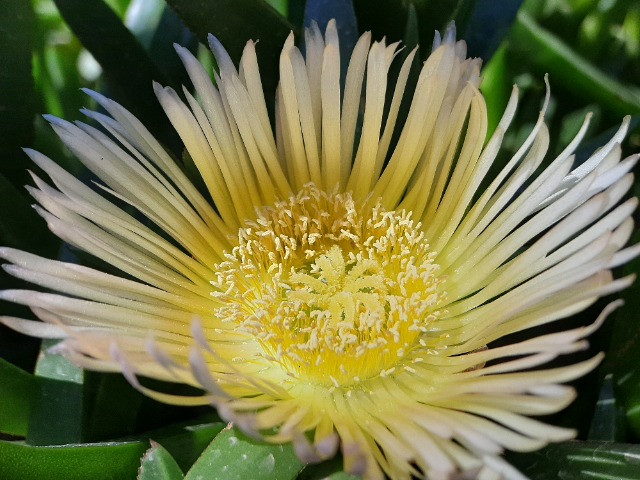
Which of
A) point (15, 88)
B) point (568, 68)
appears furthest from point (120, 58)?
point (568, 68)

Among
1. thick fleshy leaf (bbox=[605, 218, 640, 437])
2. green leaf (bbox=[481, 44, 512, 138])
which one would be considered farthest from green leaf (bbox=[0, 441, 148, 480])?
green leaf (bbox=[481, 44, 512, 138])

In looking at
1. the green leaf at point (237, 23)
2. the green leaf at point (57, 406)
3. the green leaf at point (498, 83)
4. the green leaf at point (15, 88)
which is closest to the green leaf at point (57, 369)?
the green leaf at point (57, 406)

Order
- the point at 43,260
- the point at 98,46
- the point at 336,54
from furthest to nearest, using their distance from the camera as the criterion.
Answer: the point at 98,46 < the point at 336,54 < the point at 43,260

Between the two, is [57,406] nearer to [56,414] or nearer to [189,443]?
[56,414]

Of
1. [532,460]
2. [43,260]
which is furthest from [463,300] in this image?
[43,260]

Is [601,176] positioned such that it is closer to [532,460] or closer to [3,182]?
[532,460]

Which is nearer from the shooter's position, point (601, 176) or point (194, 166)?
point (601, 176)

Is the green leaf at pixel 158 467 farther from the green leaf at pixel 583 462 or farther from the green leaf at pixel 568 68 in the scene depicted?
the green leaf at pixel 568 68
